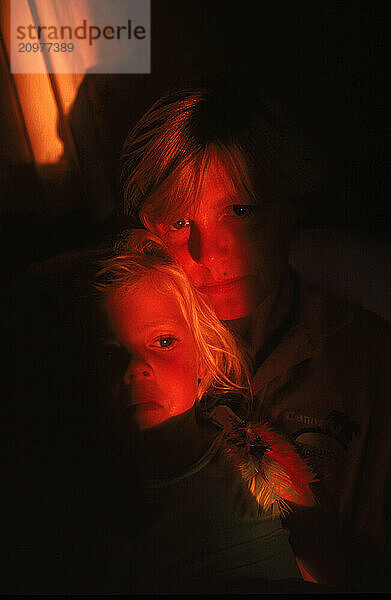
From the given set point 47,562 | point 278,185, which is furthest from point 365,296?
point 47,562

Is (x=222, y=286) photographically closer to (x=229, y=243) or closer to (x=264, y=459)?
(x=229, y=243)

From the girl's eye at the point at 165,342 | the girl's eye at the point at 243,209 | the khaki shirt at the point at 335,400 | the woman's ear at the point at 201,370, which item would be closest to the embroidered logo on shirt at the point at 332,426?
the khaki shirt at the point at 335,400

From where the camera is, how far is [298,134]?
1316mm

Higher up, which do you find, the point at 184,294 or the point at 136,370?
the point at 184,294

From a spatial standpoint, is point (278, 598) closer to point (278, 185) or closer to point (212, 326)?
point (212, 326)

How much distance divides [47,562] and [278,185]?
1.19m

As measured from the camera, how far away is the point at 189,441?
1.34m

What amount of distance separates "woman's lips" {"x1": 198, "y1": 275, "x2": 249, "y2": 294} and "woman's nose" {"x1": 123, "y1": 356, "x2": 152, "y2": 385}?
0.24 meters

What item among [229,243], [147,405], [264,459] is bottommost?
[264,459]

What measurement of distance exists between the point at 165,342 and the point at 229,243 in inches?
12.0

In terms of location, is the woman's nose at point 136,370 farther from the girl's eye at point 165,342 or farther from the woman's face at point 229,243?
the woman's face at point 229,243

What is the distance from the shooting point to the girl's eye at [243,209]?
1316 mm

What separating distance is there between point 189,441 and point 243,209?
2.04 feet

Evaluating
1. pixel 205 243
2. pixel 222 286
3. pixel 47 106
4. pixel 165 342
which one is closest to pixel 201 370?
pixel 165 342
